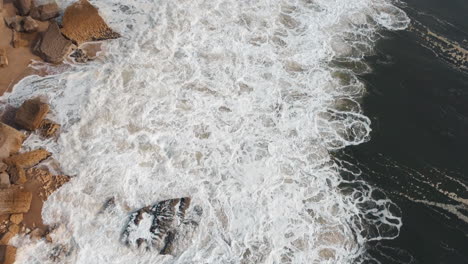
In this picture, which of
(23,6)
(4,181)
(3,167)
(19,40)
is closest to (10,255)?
(4,181)

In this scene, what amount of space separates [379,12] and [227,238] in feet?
41.7

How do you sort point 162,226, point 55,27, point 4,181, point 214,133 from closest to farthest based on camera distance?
point 4,181, point 162,226, point 214,133, point 55,27

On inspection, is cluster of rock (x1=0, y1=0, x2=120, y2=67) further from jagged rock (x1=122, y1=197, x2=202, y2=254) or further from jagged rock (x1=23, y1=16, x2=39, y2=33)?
jagged rock (x1=122, y1=197, x2=202, y2=254)

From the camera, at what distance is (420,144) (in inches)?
480

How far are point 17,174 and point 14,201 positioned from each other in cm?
80

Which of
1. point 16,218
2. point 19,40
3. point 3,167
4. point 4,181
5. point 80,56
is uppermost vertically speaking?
point 19,40

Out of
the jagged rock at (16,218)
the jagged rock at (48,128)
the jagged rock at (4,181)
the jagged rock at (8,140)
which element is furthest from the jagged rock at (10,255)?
the jagged rock at (48,128)

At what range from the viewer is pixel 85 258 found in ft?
29.3

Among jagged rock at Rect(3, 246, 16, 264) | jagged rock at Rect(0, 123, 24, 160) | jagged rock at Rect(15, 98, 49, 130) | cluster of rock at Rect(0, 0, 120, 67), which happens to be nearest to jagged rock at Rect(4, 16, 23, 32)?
cluster of rock at Rect(0, 0, 120, 67)

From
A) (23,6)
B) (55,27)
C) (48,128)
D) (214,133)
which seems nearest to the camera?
(48,128)

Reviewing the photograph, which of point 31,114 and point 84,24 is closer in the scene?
point 31,114

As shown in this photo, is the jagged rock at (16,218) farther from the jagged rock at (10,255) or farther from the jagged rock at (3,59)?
the jagged rock at (3,59)

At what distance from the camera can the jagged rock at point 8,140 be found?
998 centimetres

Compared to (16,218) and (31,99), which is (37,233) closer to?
(16,218)
